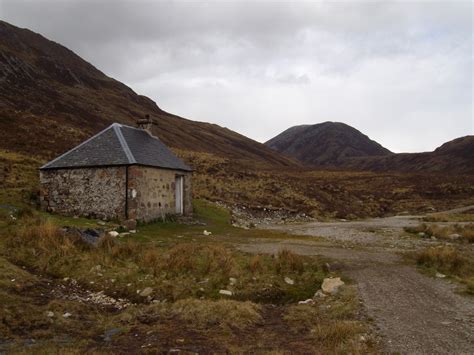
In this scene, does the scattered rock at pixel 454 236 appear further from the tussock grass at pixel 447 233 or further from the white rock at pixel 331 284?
the white rock at pixel 331 284

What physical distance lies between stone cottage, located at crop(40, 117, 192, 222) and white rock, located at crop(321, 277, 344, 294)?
11.6 m

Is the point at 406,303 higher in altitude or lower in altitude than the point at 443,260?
lower

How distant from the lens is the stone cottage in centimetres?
2006

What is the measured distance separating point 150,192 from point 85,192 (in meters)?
3.07

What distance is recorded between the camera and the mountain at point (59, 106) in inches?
1670

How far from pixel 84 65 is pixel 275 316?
11573 cm

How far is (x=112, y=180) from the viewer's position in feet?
66.6

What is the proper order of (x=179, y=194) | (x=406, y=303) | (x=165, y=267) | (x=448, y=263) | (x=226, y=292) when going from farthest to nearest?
1. (x=179, y=194)
2. (x=448, y=263)
3. (x=165, y=267)
4. (x=226, y=292)
5. (x=406, y=303)

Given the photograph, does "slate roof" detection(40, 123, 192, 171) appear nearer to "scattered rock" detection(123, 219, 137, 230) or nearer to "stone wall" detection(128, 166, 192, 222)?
"stone wall" detection(128, 166, 192, 222)

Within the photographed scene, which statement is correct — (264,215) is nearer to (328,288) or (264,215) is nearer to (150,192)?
(150,192)

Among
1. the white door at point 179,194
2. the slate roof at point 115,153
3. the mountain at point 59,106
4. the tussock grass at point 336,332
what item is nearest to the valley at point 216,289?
the tussock grass at point 336,332

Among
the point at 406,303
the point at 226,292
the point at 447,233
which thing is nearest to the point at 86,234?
the point at 226,292

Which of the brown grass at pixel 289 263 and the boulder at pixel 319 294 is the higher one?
the brown grass at pixel 289 263

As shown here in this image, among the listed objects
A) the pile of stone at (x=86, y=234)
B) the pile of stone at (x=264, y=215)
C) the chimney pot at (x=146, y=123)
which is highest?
the chimney pot at (x=146, y=123)
